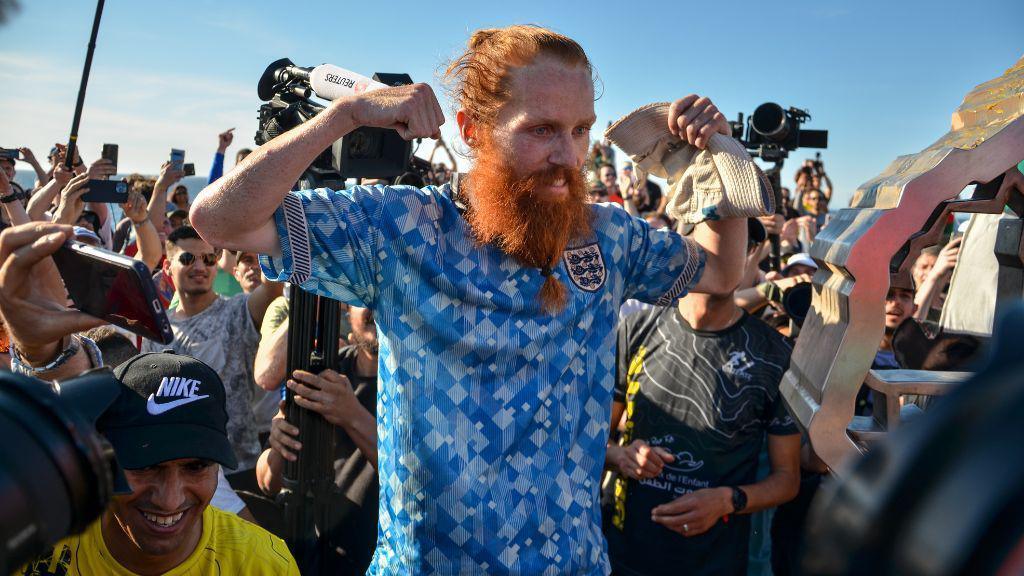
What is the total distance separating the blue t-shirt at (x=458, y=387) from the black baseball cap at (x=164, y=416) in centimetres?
41

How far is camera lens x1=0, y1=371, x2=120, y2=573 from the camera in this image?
0.57m

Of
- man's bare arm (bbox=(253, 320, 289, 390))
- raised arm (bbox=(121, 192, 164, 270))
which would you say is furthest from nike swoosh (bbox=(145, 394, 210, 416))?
raised arm (bbox=(121, 192, 164, 270))

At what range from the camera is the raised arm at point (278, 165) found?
1.64 m

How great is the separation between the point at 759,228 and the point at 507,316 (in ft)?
7.43

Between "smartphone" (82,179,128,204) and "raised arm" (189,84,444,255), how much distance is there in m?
2.32

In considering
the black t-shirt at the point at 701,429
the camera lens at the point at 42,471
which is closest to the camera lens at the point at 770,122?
the black t-shirt at the point at 701,429

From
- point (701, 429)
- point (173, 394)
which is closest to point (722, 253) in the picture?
point (701, 429)

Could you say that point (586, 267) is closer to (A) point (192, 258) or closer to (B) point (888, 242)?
(B) point (888, 242)

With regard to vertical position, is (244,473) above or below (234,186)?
below

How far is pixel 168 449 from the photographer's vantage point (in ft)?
6.09

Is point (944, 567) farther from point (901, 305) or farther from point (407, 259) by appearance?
point (901, 305)

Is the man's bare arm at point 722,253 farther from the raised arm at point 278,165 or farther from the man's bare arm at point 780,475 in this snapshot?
the man's bare arm at point 780,475

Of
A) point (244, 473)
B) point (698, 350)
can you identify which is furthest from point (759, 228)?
point (244, 473)

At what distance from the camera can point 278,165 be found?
1663 millimetres
